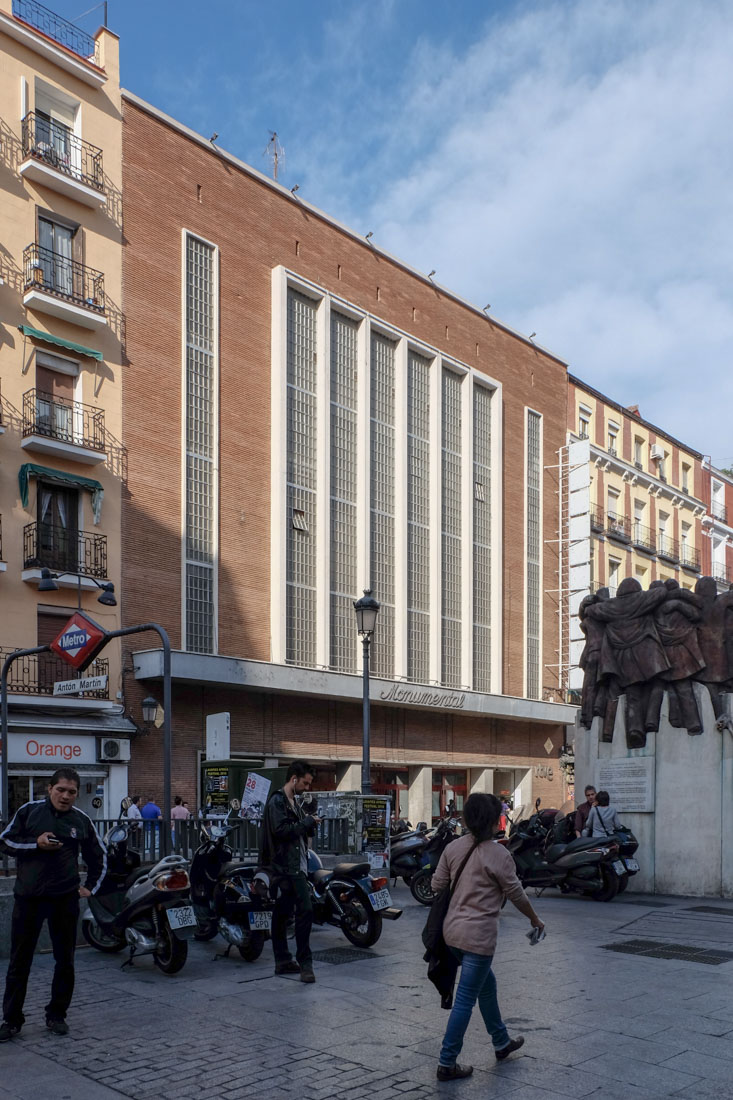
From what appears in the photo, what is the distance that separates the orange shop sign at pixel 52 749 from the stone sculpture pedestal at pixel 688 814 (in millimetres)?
12584

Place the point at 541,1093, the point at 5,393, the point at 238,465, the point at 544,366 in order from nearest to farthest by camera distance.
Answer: the point at 541,1093 < the point at 5,393 < the point at 238,465 < the point at 544,366

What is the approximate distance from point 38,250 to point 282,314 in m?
Result: 7.57

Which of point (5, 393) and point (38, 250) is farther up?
point (38, 250)

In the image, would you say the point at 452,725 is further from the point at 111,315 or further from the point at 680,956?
the point at 680,956

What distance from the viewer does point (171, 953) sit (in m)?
9.63

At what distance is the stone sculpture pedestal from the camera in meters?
16.2

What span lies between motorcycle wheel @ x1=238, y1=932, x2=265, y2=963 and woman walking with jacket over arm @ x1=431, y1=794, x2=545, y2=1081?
4.04 metres

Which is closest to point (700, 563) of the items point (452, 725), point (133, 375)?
point (452, 725)

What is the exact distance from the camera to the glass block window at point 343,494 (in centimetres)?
3231

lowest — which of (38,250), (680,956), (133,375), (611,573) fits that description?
(680,956)

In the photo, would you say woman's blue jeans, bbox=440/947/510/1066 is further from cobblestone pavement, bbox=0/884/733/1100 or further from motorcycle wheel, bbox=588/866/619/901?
motorcycle wheel, bbox=588/866/619/901

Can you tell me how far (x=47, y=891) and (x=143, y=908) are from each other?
2.54m

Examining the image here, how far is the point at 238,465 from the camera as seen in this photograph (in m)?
29.9

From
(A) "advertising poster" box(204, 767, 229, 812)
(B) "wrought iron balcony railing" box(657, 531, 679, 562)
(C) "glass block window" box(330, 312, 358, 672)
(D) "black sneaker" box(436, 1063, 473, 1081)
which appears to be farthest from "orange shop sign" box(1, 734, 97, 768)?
(B) "wrought iron balcony railing" box(657, 531, 679, 562)
